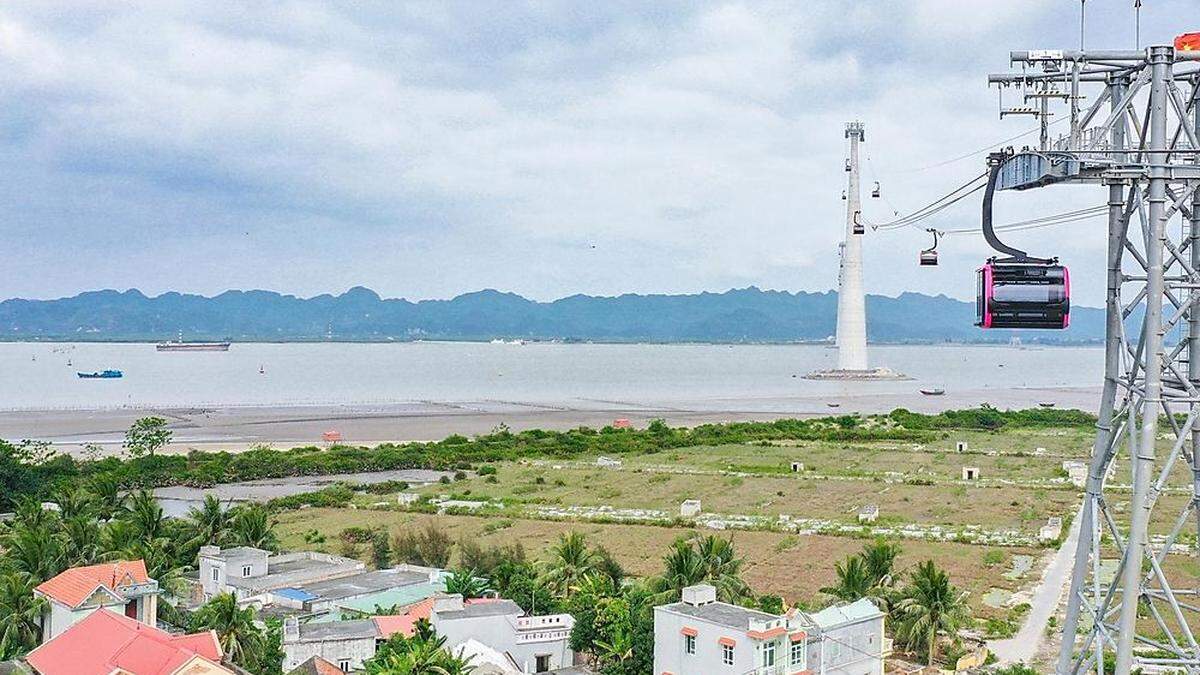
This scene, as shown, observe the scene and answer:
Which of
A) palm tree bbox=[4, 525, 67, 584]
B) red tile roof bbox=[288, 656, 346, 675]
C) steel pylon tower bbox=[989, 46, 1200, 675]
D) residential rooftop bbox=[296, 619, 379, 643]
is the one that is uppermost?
steel pylon tower bbox=[989, 46, 1200, 675]

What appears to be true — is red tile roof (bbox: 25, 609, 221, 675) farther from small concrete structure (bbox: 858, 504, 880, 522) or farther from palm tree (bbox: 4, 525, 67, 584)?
small concrete structure (bbox: 858, 504, 880, 522)

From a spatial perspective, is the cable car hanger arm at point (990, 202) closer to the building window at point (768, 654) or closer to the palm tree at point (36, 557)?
the building window at point (768, 654)

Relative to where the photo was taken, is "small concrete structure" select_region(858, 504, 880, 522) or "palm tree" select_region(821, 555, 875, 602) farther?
"small concrete structure" select_region(858, 504, 880, 522)

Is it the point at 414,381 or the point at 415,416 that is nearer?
the point at 415,416

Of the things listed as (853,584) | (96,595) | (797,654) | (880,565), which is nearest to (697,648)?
(797,654)

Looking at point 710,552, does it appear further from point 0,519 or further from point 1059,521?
point 0,519

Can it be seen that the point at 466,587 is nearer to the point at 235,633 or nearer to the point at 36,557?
the point at 235,633

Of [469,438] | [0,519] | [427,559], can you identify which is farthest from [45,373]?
[427,559]

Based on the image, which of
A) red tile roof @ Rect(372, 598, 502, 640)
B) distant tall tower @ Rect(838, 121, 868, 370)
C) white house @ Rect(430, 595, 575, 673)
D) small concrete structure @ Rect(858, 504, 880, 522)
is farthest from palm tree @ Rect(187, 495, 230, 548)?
distant tall tower @ Rect(838, 121, 868, 370)
